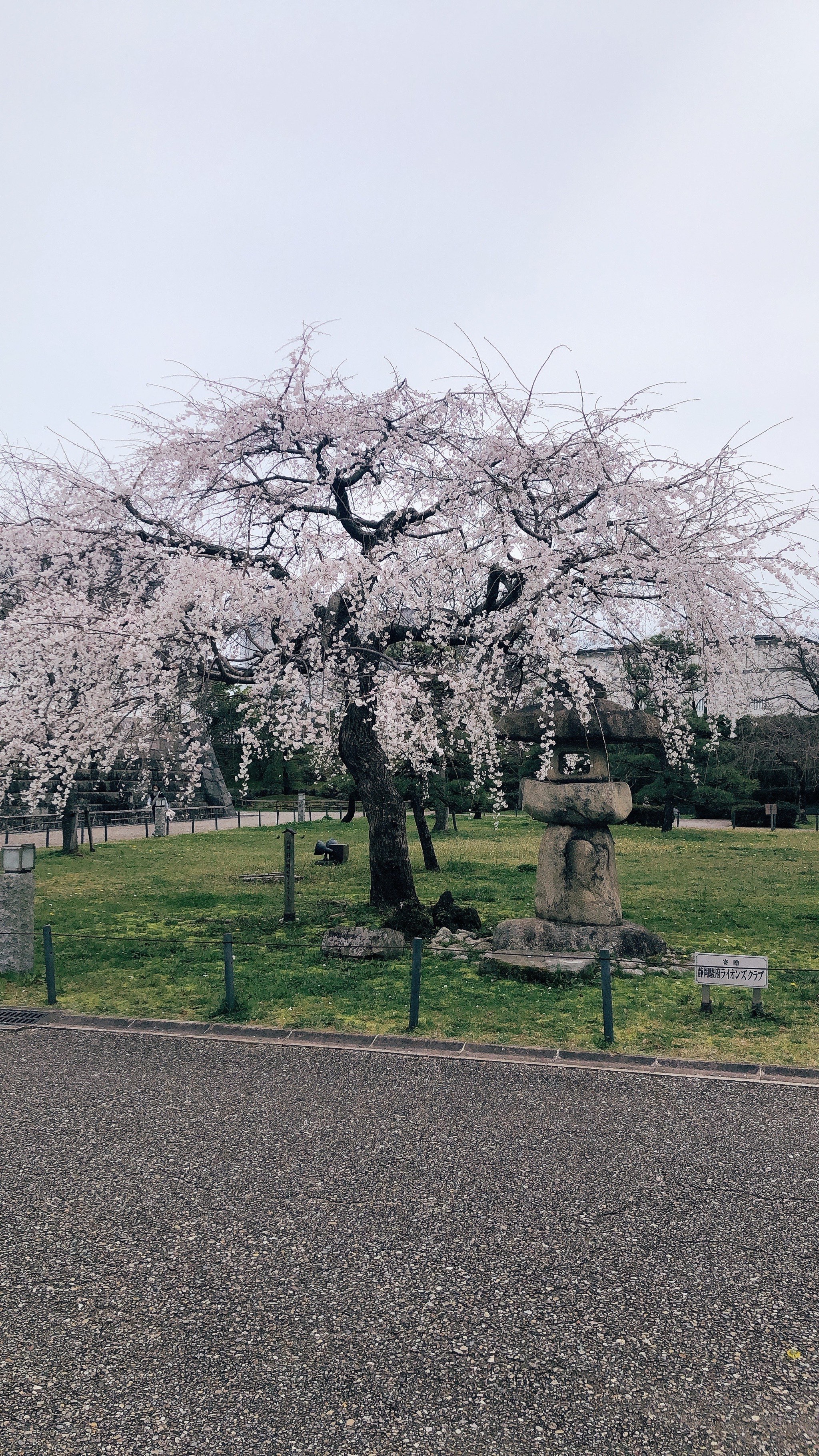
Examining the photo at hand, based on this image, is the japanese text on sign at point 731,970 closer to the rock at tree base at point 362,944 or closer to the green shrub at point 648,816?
the rock at tree base at point 362,944

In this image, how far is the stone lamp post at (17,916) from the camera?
1021 centimetres

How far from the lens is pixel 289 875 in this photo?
13820mm

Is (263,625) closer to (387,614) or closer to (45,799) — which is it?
(387,614)

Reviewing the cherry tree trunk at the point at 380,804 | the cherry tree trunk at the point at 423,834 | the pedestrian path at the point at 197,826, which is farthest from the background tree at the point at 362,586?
the pedestrian path at the point at 197,826

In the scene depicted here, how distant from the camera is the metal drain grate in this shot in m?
8.72

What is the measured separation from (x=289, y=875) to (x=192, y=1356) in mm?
10169

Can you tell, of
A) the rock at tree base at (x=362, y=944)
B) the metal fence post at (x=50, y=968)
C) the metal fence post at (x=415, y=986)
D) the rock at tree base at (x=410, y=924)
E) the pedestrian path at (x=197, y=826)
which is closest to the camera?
the metal fence post at (x=415, y=986)

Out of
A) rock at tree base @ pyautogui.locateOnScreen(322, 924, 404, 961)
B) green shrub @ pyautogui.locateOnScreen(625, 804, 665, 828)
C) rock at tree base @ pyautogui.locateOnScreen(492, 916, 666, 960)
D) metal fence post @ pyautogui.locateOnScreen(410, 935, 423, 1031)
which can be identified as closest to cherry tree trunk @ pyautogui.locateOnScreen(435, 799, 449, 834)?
green shrub @ pyautogui.locateOnScreen(625, 804, 665, 828)

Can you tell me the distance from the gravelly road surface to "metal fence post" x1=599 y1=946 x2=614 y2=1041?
2.98ft

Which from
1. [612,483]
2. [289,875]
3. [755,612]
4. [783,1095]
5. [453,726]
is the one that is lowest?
[783,1095]

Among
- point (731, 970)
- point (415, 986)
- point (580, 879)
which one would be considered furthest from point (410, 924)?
point (731, 970)

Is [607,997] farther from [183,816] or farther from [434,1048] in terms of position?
[183,816]

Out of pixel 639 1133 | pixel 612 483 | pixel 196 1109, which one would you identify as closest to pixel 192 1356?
pixel 196 1109

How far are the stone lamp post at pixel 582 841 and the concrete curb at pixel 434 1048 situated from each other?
3107mm
